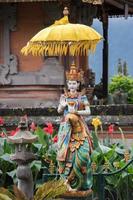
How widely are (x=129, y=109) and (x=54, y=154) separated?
492 cm

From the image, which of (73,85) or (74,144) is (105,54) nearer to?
(73,85)

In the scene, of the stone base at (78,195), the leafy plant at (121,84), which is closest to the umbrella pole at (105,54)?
the leafy plant at (121,84)

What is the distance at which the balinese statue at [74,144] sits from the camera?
8.81 metres

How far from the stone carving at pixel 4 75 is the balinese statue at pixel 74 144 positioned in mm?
7943

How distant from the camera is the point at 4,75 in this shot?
16.8 meters

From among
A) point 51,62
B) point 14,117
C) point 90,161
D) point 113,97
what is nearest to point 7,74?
point 51,62

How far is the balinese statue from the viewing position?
8.81 meters

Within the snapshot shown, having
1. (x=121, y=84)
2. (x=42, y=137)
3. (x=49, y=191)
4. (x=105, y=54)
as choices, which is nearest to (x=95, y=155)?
(x=42, y=137)

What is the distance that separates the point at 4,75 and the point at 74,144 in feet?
26.7

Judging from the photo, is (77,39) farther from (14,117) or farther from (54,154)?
(14,117)

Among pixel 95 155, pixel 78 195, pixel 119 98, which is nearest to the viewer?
pixel 78 195

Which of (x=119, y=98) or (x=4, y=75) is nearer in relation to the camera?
(x=4, y=75)

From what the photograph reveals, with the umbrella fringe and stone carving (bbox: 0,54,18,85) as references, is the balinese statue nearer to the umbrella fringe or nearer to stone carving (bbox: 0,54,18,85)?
the umbrella fringe

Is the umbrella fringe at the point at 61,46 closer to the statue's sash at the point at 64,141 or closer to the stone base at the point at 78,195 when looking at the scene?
the statue's sash at the point at 64,141
